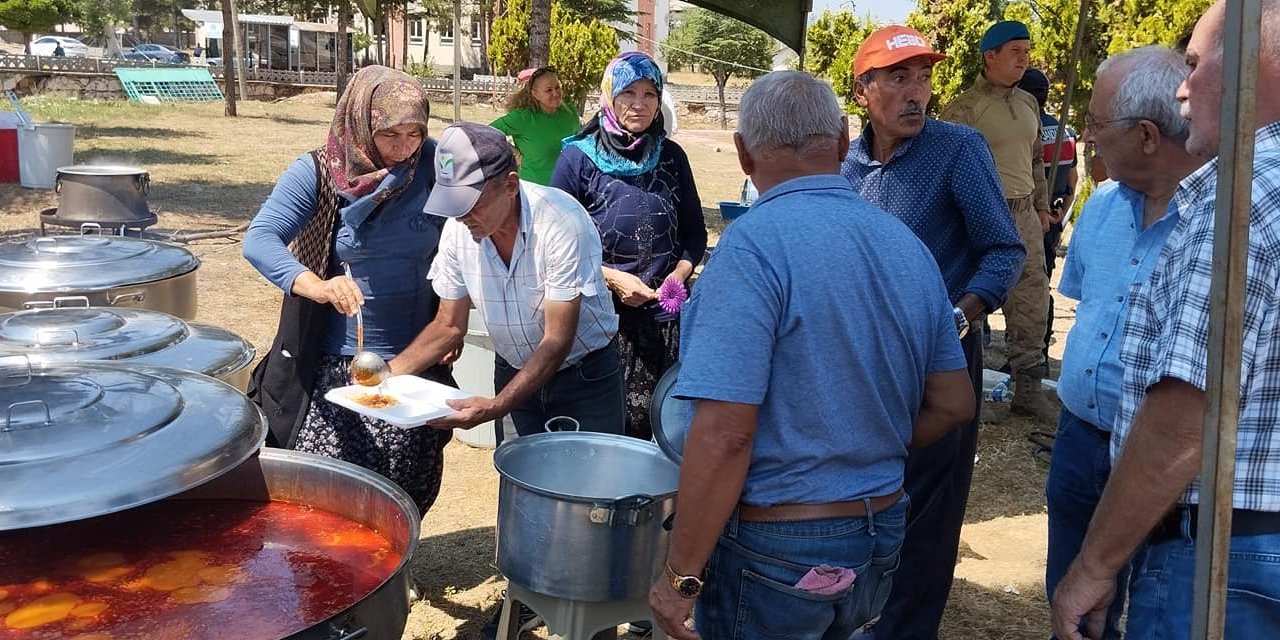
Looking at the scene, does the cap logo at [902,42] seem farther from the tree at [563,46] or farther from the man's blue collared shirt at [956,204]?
the tree at [563,46]

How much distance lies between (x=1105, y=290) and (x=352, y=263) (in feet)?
6.52

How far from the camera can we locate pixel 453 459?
4832 mm

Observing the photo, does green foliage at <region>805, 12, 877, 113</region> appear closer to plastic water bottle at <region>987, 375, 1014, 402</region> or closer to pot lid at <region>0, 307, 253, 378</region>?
plastic water bottle at <region>987, 375, 1014, 402</region>

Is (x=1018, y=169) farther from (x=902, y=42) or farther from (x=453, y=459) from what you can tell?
(x=453, y=459)

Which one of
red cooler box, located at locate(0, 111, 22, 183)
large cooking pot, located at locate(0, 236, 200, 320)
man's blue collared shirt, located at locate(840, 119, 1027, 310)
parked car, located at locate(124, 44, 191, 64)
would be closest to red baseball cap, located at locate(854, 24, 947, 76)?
man's blue collared shirt, located at locate(840, 119, 1027, 310)

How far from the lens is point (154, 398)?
78.4 inches

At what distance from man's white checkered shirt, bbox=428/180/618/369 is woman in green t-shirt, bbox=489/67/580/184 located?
3270 millimetres

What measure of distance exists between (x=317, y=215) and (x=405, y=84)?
46 centimetres

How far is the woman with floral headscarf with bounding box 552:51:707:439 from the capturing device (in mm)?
3559

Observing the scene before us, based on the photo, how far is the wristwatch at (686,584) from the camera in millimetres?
1764

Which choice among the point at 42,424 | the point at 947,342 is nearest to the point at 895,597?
the point at 947,342

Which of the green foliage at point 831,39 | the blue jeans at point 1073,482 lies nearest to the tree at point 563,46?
the green foliage at point 831,39

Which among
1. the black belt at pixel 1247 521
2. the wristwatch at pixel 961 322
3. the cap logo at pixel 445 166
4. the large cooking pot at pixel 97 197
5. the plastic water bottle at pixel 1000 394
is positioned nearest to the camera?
the black belt at pixel 1247 521

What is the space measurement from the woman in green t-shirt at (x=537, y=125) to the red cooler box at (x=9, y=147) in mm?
8420
